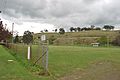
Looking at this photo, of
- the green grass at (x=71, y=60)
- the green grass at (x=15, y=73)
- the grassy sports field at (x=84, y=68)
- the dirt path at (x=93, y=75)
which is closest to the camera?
the green grass at (x=15, y=73)

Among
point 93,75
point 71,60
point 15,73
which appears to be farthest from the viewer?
point 71,60

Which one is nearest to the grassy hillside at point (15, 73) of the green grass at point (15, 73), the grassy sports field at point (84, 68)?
the green grass at point (15, 73)

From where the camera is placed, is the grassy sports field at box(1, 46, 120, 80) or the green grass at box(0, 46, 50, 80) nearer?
the green grass at box(0, 46, 50, 80)

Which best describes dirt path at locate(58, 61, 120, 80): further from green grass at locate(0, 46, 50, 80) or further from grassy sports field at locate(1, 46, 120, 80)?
green grass at locate(0, 46, 50, 80)

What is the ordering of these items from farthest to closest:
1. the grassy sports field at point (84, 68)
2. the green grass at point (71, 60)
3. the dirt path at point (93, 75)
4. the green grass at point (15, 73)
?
the green grass at point (71, 60), the grassy sports field at point (84, 68), the dirt path at point (93, 75), the green grass at point (15, 73)

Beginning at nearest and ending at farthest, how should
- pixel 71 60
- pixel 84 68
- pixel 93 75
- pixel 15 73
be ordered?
pixel 15 73
pixel 93 75
pixel 84 68
pixel 71 60

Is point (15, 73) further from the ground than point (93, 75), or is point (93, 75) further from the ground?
point (15, 73)

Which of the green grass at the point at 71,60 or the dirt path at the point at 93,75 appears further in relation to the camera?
the green grass at the point at 71,60

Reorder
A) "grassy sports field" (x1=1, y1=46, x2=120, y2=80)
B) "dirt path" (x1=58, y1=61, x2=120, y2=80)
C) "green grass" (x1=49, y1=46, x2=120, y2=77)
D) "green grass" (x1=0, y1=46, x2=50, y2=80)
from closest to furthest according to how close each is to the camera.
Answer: "green grass" (x1=0, y1=46, x2=50, y2=80) < "dirt path" (x1=58, y1=61, x2=120, y2=80) < "grassy sports field" (x1=1, y1=46, x2=120, y2=80) < "green grass" (x1=49, y1=46, x2=120, y2=77)

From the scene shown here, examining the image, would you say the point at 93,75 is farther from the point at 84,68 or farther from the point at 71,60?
the point at 71,60

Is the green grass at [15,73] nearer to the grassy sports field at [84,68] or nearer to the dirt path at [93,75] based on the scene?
the grassy sports field at [84,68]

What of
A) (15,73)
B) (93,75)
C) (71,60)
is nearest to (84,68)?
(93,75)

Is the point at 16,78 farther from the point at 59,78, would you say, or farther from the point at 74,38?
the point at 74,38

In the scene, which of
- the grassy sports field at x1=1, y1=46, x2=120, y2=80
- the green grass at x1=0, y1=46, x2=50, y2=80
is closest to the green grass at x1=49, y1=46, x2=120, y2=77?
the grassy sports field at x1=1, y1=46, x2=120, y2=80
